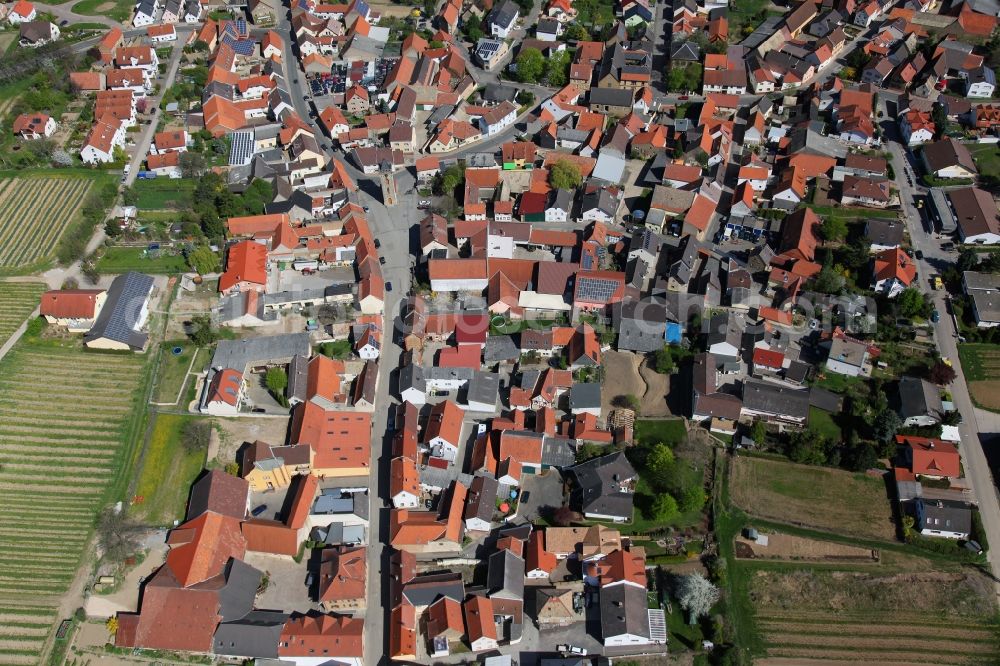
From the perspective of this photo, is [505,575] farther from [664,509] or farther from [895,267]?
[895,267]

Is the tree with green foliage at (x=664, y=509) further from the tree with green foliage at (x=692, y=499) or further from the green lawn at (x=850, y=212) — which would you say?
the green lawn at (x=850, y=212)

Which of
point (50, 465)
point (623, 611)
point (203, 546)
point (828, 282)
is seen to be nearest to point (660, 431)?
point (623, 611)

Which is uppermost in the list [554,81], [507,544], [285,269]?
[554,81]

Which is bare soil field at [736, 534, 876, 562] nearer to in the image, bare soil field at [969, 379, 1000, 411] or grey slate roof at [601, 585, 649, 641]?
grey slate roof at [601, 585, 649, 641]

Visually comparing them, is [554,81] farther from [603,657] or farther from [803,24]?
[603,657]

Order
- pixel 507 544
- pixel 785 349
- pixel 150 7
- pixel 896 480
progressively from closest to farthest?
pixel 507 544, pixel 896 480, pixel 785 349, pixel 150 7

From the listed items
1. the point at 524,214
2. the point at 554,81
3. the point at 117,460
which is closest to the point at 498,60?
the point at 554,81
